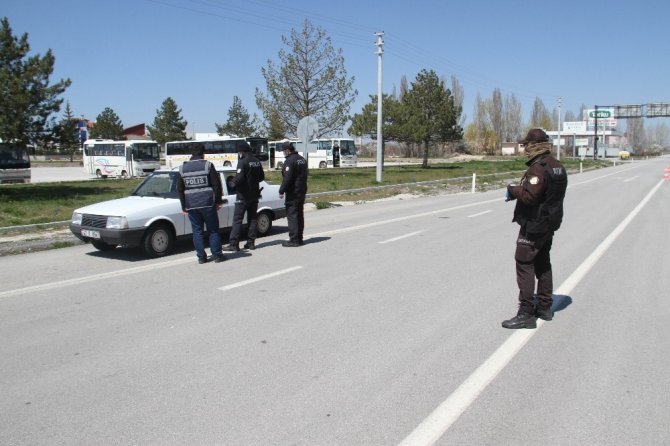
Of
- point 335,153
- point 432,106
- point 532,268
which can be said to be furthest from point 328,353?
point 335,153

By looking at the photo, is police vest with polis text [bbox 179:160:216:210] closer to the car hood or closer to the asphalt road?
the asphalt road

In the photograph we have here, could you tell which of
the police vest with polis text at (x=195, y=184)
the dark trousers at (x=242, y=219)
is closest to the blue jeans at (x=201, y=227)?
the police vest with polis text at (x=195, y=184)

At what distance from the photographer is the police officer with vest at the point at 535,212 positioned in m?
5.11

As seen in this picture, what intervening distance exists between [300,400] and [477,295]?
3.52 metres

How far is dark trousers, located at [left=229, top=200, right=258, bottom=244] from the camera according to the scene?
9680 millimetres

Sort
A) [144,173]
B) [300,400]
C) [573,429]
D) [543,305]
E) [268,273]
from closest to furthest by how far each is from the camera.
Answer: [573,429] → [300,400] → [543,305] → [268,273] → [144,173]

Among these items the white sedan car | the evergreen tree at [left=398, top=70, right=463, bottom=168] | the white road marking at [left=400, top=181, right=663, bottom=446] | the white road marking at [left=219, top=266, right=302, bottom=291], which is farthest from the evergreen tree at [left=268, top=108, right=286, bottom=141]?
the white road marking at [left=400, top=181, right=663, bottom=446]

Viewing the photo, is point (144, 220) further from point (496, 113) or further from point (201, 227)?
point (496, 113)

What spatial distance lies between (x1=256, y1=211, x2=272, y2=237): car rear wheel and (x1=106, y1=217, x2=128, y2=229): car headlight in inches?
128

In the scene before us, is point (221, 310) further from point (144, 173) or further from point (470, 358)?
point (144, 173)

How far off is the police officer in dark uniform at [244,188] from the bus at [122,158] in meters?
34.3

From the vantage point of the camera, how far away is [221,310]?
19.7 feet

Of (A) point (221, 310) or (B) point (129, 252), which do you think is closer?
(A) point (221, 310)

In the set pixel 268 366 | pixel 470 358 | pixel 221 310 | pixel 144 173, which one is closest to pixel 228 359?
pixel 268 366
